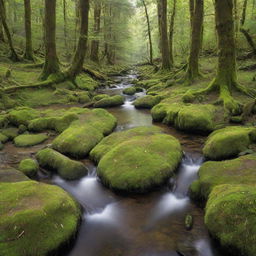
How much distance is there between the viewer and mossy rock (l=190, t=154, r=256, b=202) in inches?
202

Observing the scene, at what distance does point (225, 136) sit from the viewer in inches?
262

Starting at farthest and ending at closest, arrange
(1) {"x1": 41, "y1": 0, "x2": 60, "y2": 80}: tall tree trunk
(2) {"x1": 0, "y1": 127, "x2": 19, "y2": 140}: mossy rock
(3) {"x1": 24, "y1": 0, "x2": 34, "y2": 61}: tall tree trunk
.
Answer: (3) {"x1": 24, "y1": 0, "x2": 34, "y2": 61}: tall tree trunk → (1) {"x1": 41, "y1": 0, "x2": 60, "y2": 80}: tall tree trunk → (2) {"x1": 0, "y1": 127, "x2": 19, "y2": 140}: mossy rock

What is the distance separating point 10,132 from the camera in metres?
9.02

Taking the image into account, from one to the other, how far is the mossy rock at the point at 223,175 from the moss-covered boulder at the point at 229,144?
498 mm

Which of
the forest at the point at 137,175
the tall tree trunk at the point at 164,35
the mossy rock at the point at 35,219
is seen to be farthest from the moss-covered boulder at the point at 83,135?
the tall tree trunk at the point at 164,35

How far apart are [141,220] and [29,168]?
3.06 metres

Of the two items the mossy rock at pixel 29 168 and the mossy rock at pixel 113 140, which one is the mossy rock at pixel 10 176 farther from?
the mossy rock at pixel 113 140

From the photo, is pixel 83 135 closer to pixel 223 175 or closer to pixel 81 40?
pixel 223 175

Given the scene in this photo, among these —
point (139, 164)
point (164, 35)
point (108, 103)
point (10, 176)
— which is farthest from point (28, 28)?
point (139, 164)

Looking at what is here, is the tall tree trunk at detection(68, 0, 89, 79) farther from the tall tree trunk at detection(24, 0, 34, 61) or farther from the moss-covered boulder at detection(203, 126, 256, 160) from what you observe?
the moss-covered boulder at detection(203, 126, 256, 160)

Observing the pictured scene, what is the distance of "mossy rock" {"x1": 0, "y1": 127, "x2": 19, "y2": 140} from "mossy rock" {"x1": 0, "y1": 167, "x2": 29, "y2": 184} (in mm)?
3017

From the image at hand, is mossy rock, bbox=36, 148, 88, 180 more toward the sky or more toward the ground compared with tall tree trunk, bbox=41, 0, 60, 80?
more toward the ground

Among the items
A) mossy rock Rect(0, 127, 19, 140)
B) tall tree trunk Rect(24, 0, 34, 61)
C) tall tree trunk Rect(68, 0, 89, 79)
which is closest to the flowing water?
mossy rock Rect(0, 127, 19, 140)

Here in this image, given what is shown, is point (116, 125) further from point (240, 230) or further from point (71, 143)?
point (240, 230)
